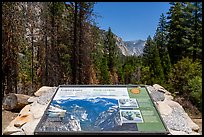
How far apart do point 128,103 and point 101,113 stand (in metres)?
0.22

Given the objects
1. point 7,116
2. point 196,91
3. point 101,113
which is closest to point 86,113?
point 101,113

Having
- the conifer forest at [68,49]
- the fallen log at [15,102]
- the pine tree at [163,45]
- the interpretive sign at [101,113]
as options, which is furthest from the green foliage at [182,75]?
the interpretive sign at [101,113]

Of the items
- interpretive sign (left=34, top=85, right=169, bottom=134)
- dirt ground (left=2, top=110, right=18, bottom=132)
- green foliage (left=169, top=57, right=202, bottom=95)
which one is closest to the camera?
interpretive sign (left=34, top=85, right=169, bottom=134)

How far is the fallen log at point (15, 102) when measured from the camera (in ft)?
10.5

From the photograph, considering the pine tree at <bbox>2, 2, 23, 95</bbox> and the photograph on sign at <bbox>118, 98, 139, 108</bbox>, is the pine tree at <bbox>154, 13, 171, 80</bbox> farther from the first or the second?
the photograph on sign at <bbox>118, 98, 139, 108</bbox>

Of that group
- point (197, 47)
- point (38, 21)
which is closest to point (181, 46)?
point (197, 47)

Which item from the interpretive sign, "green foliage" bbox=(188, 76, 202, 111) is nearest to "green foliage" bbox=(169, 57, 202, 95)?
"green foliage" bbox=(188, 76, 202, 111)

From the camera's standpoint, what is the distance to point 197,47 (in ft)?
31.0

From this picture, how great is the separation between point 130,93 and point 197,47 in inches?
324

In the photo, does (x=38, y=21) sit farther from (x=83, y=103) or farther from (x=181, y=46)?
(x=83, y=103)

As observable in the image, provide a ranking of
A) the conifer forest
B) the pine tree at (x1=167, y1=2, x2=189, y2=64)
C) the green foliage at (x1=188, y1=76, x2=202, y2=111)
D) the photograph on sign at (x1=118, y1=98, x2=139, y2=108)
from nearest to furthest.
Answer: the photograph on sign at (x1=118, y1=98, x2=139, y2=108)
the conifer forest
the green foliage at (x1=188, y1=76, x2=202, y2=111)
the pine tree at (x1=167, y1=2, x2=189, y2=64)

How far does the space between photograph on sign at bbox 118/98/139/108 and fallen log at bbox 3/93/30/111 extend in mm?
1713

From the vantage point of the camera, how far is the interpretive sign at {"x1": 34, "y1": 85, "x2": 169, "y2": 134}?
1520mm

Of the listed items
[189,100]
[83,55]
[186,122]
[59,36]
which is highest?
[59,36]
